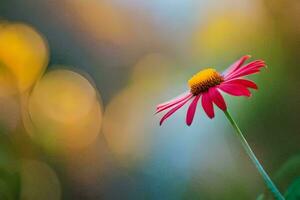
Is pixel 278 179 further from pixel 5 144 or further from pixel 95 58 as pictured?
pixel 5 144

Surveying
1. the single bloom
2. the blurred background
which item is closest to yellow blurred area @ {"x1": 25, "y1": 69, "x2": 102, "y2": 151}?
the blurred background

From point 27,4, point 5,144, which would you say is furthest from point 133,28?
point 5,144

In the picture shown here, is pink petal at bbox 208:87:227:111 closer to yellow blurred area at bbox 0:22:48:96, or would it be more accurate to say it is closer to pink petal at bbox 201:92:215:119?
pink petal at bbox 201:92:215:119

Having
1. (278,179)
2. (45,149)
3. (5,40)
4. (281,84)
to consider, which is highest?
(5,40)

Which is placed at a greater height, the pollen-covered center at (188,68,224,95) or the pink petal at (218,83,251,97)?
the pollen-covered center at (188,68,224,95)

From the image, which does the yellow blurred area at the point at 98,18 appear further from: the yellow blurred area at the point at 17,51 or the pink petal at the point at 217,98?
the pink petal at the point at 217,98

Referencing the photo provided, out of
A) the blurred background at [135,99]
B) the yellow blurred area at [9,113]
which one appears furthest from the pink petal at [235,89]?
the yellow blurred area at [9,113]
